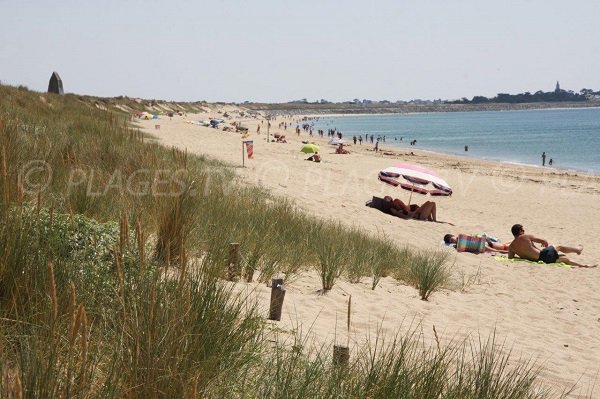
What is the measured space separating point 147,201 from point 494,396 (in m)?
3.60

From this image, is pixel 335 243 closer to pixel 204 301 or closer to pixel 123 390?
pixel 204 301

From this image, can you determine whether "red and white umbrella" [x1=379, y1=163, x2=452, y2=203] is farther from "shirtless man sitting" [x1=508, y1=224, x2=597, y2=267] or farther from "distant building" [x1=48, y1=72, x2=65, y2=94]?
"distant building" [x1=48, y1=72, x2=65, y2=94]

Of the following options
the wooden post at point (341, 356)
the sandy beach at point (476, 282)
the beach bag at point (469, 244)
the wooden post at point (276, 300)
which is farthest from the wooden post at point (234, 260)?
the beach bag at point (469, 244)

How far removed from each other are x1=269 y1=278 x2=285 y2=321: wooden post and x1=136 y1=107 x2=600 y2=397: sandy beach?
0.09 m

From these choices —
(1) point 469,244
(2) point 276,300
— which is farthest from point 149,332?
(1) point 469,244

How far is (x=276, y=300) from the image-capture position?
153 inches

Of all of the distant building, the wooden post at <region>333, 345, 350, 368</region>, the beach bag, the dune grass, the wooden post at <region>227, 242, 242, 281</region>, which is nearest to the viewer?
the dune grass

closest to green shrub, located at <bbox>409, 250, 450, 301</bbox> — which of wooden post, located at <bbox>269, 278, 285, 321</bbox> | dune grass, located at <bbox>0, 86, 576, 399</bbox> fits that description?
dune grass, located at <bbox>0, 86, 576, 399</bbox>

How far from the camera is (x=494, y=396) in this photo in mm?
2424

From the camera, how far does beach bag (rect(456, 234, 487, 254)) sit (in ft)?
35.6

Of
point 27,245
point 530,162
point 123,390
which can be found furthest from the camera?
point 530,162

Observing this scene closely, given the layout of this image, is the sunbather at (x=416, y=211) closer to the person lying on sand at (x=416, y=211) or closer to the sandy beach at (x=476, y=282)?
the person lying on sand at (x=416, y=211)

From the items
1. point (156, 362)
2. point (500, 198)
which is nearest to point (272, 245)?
point (156, 362)

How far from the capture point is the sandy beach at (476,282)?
4777mm
